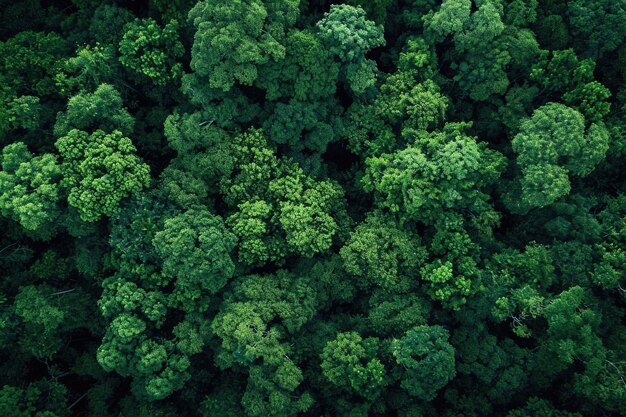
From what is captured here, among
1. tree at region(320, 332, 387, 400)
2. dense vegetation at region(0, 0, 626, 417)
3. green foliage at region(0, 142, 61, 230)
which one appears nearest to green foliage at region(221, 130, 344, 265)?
dense vegetation at region(0, 0, 626, 417)

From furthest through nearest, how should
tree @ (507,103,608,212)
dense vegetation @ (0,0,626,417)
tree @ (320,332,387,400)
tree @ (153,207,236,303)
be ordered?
1. tree @ (507,103,608,212)
2. dense vegetation @ (0,0,626,417)
3. tree @ (320,332,387,400)
4. tree @ (153,207,236,303)

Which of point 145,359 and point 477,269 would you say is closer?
point 145,359

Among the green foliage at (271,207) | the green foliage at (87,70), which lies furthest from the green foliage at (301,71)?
the green foliage at (87,70)

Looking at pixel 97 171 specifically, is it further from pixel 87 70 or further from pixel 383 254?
pixel 383 254

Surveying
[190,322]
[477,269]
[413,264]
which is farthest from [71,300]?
[477,269]

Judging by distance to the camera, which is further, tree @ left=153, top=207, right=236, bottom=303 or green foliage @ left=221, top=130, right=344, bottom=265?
green foliage @ left=221, top=130, right=344, bottom=265

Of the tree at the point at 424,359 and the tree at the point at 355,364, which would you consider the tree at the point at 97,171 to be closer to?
the tree at the point at 355,364

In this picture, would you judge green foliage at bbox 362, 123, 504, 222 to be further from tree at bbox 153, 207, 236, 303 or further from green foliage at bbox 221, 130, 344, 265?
tree at bbox 153, 207, 236, 303

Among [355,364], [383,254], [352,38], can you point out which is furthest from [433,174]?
[355,364]

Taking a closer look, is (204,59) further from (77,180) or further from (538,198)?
(538,198)
